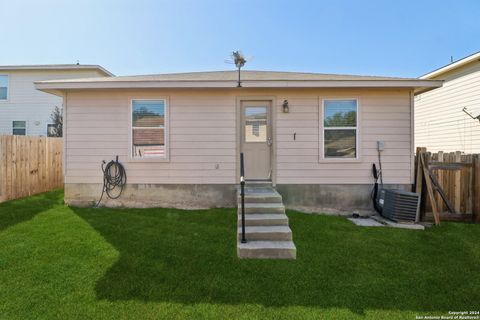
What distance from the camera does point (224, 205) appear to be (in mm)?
6125

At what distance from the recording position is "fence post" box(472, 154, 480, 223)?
5.38 meters

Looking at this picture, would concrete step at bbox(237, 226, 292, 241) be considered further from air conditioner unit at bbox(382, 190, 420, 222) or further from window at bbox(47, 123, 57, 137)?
window at bbox(47, 123, 57, 137)

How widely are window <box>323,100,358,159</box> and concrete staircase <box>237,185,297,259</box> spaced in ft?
6.52

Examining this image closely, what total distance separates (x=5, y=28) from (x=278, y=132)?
10585mm

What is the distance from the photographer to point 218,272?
3213 mm


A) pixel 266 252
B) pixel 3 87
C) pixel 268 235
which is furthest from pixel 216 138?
pixel 3 87

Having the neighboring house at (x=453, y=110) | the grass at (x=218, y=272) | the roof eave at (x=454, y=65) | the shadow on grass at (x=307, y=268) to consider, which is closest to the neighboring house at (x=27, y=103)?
the grass at (x=218, y=272)

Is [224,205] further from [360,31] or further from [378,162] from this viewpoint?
[360,31]

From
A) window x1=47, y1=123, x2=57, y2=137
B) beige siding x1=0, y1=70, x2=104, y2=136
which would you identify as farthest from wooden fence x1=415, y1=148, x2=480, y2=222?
window x1=47, y1=123, x2=57, y2=137

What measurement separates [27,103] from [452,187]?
55.2 ft

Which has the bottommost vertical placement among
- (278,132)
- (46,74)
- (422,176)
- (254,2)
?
(422,176)

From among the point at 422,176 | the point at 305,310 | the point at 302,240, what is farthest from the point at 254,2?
the point at 305,310

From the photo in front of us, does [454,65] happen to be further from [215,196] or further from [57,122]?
[57,122]

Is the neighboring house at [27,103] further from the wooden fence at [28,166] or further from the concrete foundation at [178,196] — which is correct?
the concrete foundation at [178,196]
